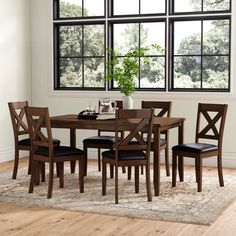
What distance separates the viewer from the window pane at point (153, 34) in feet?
25.0

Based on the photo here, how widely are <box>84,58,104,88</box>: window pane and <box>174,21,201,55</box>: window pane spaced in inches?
46.2

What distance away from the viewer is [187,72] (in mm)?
7539

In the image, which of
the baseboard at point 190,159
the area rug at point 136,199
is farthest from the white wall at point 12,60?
the area rug at point 136,199

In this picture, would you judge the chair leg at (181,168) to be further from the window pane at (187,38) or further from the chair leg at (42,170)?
the window pane at (187,38)

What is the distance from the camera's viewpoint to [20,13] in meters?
8.00

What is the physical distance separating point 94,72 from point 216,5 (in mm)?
2031

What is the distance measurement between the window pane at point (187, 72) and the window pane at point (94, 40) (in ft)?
3.82

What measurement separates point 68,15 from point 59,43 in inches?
18.0

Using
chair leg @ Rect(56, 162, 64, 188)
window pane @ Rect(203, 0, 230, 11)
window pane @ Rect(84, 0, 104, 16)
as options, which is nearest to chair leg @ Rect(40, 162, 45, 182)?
chair leg @ Rect(56, 162, 64, 188)

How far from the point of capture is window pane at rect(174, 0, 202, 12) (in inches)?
290

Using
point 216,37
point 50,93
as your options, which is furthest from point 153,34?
Result: point 50,93

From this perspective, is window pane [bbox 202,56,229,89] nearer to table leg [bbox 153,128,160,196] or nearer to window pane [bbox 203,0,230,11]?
window pane [bbox 203,0,230,11]

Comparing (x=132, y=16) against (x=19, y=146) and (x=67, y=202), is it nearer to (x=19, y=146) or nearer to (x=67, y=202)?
(x=19, y=146)

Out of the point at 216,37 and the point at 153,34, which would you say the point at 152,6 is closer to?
the point at 153,34
